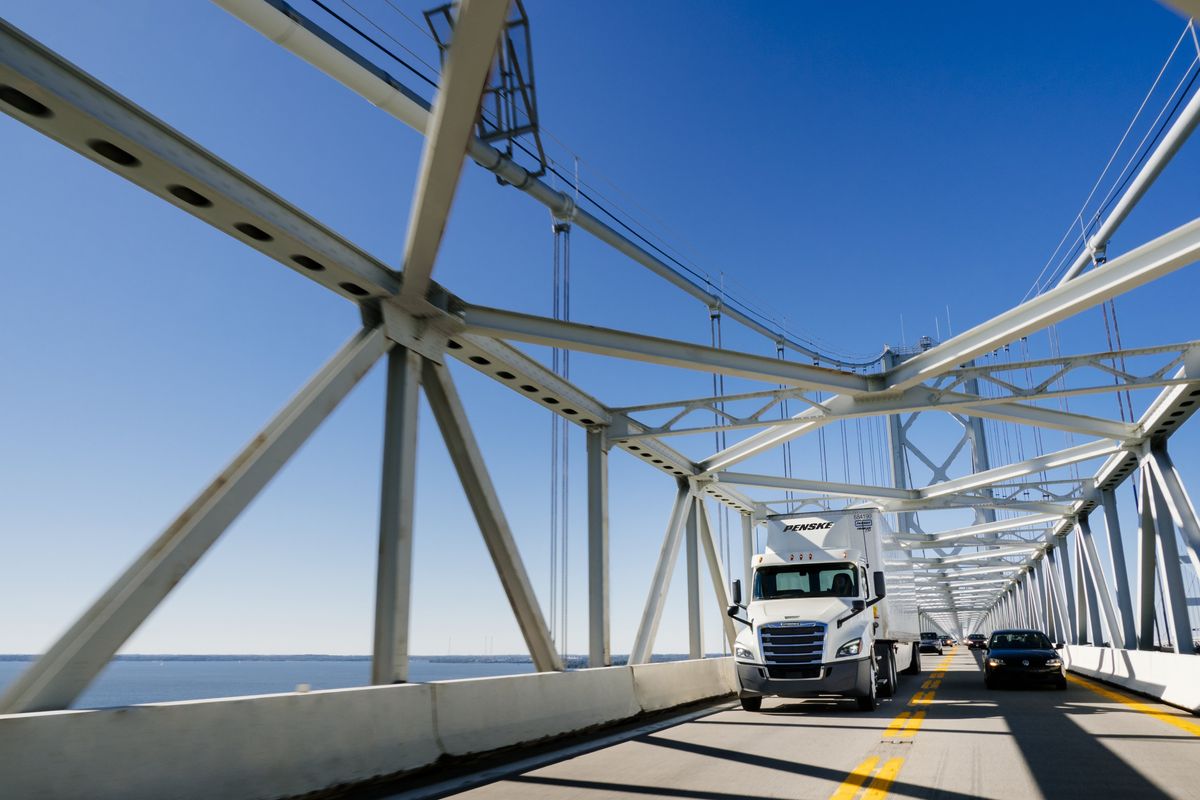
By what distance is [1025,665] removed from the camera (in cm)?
2081

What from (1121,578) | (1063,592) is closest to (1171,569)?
(1121,578)

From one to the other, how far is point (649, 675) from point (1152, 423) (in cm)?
1303

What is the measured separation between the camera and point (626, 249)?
24391 mm

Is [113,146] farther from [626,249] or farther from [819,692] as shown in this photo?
[626,249]

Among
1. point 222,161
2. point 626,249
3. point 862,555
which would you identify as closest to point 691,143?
point 626,249

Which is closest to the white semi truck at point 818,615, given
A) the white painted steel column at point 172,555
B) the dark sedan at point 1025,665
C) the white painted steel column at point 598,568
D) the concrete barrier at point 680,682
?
the concrete barrier at point 680,682

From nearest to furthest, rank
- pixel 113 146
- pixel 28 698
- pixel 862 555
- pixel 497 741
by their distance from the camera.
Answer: pixel 28 698 < pixel 113 146 < pixel 497 741 < pixel 862 555

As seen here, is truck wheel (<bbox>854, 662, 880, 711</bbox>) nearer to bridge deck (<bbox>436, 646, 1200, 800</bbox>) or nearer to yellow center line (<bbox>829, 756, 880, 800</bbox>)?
bridge deck (<bbox>436, 646, 1200, 800</bbox>)

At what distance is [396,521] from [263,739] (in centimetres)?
362

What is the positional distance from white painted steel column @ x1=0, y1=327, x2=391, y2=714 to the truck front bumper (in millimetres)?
9019

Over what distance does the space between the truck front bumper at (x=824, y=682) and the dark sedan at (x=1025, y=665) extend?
797 cm

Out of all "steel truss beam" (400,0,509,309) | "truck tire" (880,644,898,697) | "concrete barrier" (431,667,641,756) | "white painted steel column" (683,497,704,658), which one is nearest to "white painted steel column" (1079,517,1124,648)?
"truck tire" (880,644,898,697)

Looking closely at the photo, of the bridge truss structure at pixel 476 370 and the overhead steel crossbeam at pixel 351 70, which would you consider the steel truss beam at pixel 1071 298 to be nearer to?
the bridge truss structure at pixel 476 370

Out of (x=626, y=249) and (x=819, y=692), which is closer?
(x=819, y=692)
